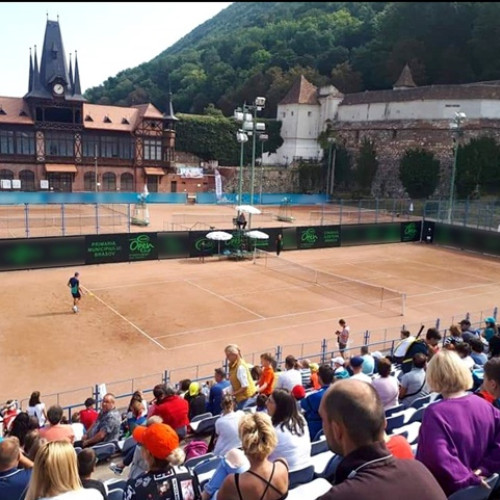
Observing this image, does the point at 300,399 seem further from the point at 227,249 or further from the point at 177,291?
the point at 227,249

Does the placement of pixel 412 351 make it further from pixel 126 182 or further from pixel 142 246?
pixel 126 182

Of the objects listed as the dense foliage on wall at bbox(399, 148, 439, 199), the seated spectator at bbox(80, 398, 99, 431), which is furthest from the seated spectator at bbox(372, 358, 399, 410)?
the dense foliage on wall at bbox(399, 148, 439, 199)

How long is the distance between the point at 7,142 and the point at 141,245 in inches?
1806

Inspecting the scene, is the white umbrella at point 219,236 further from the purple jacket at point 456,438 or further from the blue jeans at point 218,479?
the purple jacket at point 456,438

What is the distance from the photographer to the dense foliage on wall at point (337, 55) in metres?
84.8

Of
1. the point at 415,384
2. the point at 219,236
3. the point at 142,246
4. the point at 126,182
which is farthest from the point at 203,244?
the point at 126,182

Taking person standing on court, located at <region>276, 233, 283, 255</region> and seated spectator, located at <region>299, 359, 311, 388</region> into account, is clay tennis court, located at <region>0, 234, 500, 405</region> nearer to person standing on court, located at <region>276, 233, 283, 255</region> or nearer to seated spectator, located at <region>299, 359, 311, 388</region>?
person standing on court, located at <region>276, 233, 283, 255</region>

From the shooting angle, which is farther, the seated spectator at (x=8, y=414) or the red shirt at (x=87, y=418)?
the red shirt at (x=87, y=418)

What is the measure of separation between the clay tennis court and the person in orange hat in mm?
10219

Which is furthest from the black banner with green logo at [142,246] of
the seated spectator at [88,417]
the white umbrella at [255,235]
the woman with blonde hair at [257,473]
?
the woman with blonde hair at [257,473]

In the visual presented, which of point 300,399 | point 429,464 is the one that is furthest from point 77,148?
point 429,464

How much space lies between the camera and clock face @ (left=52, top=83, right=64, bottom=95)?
7269 centimetres

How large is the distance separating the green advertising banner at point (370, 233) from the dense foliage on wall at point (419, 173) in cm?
2911

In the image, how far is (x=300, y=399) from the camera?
10039 mm
